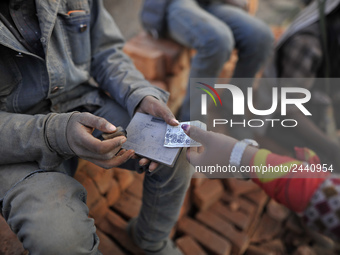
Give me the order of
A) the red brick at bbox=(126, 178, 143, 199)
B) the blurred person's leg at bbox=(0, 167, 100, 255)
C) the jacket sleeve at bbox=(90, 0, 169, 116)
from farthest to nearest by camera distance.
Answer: the red brick at bbox=(126, 178, 143, 199)
the jacket sleeve at bbox=(90, 0, 169, 116)
the blurred person's leg at bbox=(0, 167, 100, 255)

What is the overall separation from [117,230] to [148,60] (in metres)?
1.13

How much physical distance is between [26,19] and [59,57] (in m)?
0.17

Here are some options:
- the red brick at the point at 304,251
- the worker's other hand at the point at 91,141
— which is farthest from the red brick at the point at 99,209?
the red brick at the point at 304,251

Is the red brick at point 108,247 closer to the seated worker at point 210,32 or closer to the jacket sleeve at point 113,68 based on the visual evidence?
the jacket sleeve at point 113,68

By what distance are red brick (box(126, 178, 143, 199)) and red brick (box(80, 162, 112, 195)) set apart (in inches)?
7.4

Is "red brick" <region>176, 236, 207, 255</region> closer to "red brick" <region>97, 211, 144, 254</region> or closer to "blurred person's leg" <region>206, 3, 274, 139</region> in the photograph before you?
"red brick" <region>97, 211, 144, 254</region>

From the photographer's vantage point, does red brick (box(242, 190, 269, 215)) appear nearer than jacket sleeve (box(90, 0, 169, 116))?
No

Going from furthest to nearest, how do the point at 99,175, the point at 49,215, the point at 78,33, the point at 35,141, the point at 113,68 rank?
the point at 99,175 → the point at 113,68 → the point at 78,33 → the point at 35,141 → the point at 49,215

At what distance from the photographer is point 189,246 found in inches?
58.1

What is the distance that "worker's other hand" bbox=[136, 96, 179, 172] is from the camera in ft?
3.18

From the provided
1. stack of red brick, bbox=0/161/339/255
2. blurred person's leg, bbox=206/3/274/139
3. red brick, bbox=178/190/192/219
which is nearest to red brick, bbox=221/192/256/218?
stack of red brick, bbox=0/161/339/255

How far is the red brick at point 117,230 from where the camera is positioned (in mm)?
1344

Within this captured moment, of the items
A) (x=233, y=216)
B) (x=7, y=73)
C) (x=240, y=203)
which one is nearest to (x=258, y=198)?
(x=240, y=203)

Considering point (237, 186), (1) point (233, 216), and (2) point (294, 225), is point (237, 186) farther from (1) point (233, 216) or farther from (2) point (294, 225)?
(2) point (294, 225)
